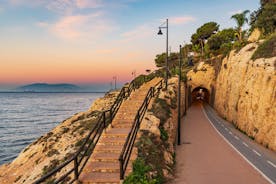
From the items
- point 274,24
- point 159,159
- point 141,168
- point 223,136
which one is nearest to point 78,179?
point 141,168

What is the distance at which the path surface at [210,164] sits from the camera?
1262 centimetres

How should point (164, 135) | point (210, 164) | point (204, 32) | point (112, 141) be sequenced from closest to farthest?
point (112, 141), point (210, 164), point (164, 135), point (204, 32)

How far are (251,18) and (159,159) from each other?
2163 inches

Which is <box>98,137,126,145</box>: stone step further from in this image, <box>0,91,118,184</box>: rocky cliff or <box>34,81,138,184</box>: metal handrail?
<box>0,91,118,184</box>: rocky cliff

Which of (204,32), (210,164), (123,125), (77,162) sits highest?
(204,32)

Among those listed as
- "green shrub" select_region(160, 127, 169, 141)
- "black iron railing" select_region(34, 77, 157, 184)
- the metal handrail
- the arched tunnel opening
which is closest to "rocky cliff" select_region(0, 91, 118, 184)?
"black iron railing" select_region(34, 77, 157, 184)

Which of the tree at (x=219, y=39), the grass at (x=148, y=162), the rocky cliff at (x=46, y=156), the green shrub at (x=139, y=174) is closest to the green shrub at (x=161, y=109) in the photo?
the grass at (x=148, y=162)

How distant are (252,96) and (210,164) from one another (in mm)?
12006

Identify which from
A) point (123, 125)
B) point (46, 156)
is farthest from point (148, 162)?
point (46, 156)

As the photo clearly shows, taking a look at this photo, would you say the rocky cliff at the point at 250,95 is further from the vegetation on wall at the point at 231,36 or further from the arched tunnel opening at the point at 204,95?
the arched tunnel opening at the point at 204,95

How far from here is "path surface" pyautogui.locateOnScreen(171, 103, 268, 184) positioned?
41.4 feet

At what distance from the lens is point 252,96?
2445 cm

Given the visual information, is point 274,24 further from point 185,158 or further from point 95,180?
point 95,180

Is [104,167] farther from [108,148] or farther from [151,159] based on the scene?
[151,159]
